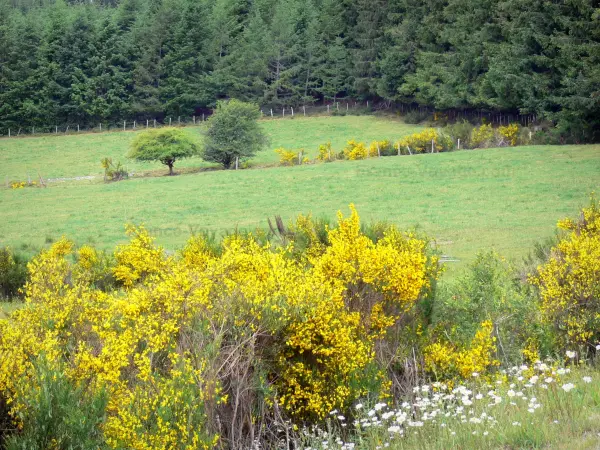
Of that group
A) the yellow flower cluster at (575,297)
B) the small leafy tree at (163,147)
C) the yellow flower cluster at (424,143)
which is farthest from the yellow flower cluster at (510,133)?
the yellow flower cluster at (575,297)

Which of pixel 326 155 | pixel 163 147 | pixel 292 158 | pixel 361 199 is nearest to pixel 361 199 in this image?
pixel 361 199

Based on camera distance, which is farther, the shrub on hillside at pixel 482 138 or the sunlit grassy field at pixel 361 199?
the shrub on hillside at pixel 482 138

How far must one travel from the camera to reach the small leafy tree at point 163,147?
52.5 metres

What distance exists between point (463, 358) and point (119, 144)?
207ft

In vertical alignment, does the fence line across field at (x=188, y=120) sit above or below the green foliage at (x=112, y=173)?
above

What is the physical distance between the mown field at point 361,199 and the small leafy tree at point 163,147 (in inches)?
140

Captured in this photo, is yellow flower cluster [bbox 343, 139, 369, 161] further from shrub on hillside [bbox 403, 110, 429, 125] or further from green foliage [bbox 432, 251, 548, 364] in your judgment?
green foliage [bbox 432, 251, 548, 364]

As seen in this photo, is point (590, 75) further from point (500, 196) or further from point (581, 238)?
point (581, 238)

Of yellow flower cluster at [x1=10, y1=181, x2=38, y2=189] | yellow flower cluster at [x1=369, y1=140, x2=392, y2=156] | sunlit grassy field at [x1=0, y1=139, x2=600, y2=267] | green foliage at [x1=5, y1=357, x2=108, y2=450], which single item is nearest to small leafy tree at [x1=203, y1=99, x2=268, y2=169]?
sunlit grassy field at [x1=0, y1=139, x2=600, y2=267]

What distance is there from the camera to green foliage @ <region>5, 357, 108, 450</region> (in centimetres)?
695

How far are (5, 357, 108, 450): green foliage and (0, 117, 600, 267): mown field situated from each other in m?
16.1

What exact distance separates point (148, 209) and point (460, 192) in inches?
577

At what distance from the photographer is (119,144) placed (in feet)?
229

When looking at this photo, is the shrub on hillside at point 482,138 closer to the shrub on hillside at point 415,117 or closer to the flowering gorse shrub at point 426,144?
the flowering gorse shrub at point 426,144
